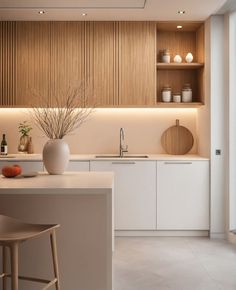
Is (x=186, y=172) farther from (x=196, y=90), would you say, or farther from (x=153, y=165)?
(x=196, y=90)

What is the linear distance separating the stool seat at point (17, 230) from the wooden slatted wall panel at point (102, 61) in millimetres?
3103

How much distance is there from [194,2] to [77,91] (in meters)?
1.74

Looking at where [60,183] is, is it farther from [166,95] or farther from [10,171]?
[166,95]

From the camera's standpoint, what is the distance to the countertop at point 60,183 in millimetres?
3033

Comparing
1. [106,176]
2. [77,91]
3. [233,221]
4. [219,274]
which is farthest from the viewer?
[77,91]

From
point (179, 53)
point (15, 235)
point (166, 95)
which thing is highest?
point (179, 53)

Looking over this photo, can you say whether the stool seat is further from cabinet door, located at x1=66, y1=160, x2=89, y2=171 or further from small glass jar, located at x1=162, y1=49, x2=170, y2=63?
small glass jar, located at x1=162, y1=49, x2=170, y2=63

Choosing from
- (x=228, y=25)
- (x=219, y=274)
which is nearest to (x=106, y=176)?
(x=219, y=274)

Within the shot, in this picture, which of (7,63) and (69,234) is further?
(7,63)

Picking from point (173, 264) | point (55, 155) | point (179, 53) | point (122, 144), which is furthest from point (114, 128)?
point (55, 155)

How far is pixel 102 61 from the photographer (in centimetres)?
588

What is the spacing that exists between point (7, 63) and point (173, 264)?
3162mm

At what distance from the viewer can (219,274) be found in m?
4.17

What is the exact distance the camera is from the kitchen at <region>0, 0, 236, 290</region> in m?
5.53
